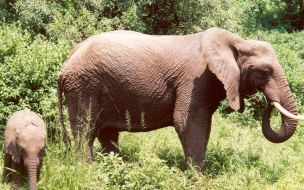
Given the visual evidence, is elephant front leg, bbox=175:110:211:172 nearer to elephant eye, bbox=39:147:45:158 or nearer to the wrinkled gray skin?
the wrinkled gray skin

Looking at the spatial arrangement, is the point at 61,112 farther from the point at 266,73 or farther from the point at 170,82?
the point at 266,73

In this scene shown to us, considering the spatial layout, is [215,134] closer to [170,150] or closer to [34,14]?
[170,150]

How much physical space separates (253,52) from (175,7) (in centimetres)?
564

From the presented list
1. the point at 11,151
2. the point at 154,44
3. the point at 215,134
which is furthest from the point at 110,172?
the point at 215,134

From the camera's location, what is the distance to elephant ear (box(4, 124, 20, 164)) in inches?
212

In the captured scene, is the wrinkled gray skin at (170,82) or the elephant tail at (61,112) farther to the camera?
the elephant tail at (61,112)

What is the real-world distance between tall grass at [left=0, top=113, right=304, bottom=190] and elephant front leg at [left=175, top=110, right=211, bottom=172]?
7.1 inches

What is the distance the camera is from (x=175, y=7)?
36.8 ft

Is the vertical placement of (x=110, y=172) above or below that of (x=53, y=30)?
below

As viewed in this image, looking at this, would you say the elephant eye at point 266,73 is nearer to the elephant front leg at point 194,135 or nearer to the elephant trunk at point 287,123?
the elephant trunk at point 287,123

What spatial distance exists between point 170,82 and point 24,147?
6.10 feet

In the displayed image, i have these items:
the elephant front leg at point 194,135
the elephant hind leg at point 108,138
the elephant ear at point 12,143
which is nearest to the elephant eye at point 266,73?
the elephant front leg at point 194,135

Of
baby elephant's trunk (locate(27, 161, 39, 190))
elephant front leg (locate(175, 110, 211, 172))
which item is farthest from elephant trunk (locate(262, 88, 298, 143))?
baby elephant's trunk (locate(27, 161, 39, 190))

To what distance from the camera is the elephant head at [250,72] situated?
18.3ft
